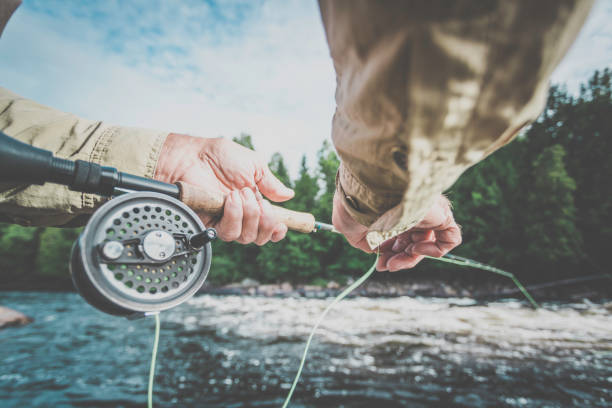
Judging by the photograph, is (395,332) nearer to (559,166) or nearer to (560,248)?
(560,248)

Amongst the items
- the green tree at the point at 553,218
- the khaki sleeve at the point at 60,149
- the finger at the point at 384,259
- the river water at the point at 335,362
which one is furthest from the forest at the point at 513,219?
the khaki sleeve at the point at 60,149

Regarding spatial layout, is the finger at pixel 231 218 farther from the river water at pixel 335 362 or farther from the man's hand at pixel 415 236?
the river water at pixel 335 362

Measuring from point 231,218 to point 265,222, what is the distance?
0.71 feet

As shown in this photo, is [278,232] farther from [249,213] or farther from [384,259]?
[384,259]

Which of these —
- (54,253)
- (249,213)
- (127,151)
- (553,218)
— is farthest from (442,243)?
(54,253)

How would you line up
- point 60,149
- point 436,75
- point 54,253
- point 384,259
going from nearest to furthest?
1. point 436,75
2. point 60,149
3. point 384,259
4. point 54,253

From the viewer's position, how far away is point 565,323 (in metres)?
9.34

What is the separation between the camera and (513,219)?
22031 mm

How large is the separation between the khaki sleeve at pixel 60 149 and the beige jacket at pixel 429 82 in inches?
46.3

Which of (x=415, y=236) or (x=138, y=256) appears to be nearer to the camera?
(x=138, y=256)

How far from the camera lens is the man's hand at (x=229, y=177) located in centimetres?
180

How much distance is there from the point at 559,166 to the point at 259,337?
68.7 ft

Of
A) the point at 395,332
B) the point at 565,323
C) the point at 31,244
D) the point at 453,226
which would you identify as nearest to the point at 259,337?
the point at 395,332

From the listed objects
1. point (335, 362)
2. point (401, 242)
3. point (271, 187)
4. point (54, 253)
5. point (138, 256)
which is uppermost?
point (54, 253)
